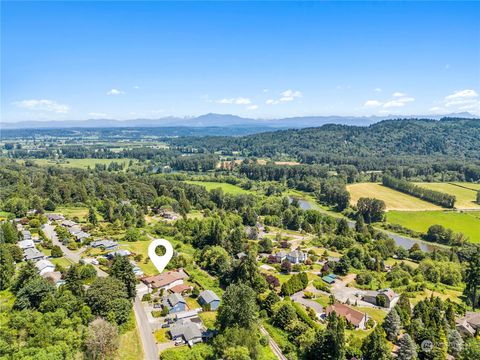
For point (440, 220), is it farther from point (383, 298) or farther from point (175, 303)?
point (175, 303)

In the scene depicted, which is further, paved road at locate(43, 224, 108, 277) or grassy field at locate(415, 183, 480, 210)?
grassy field at locate(415, 183, 480, 210)

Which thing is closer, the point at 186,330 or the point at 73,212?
the point at 186,330

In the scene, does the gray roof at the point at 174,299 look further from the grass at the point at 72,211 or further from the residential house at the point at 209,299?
the grass at the point at 72,211

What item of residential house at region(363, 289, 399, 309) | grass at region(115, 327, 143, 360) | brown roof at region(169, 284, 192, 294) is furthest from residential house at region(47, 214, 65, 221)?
residential house at region(363, 289, 399, 309)

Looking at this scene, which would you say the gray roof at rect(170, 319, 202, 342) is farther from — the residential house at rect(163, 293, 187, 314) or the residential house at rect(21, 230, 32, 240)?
the residential house at rect(21, 230, 32, 240)

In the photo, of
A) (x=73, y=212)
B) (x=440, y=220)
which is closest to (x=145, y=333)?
(x=73, y=212)

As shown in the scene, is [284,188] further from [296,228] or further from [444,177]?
[444,177]

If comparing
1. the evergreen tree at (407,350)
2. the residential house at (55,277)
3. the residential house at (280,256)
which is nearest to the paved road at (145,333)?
the residential house at (55,277)

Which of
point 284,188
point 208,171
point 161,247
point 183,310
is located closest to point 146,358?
point 183,310
